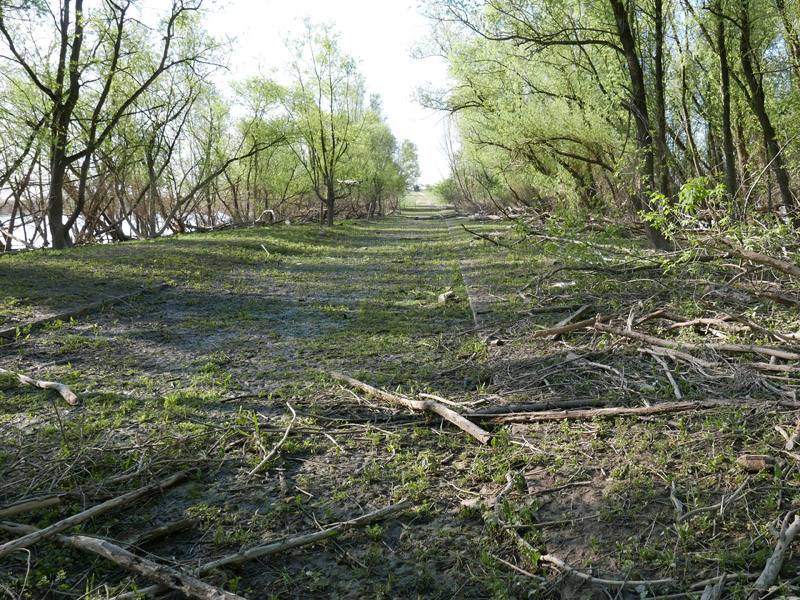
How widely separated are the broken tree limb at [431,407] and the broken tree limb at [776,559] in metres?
1.44

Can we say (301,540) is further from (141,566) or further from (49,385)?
(49,385)

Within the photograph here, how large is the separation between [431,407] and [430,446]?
14.2 inches

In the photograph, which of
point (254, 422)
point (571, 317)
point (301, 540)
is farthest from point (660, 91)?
point (301, 540)

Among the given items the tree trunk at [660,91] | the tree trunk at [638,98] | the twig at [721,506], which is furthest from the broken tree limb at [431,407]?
the tree trunk at [660,91]

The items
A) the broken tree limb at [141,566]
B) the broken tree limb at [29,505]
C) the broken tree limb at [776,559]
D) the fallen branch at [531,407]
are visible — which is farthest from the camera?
the fallen branch at [531,407]

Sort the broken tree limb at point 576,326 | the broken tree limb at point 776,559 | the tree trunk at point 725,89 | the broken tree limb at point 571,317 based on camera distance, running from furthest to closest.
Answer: the tree trunk at point 725,89
the broken tree limb at point 571,317
the broken tree limb at point 576,326
the broken tree limb at point 776,559

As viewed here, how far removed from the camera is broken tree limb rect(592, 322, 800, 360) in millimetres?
3381

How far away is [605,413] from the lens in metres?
3.20

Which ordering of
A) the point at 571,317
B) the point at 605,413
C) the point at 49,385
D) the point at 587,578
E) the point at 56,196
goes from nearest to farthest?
the point at 587,578, the point at 605,413, the point at 49,385, the point at 571,317, the point at 56,196

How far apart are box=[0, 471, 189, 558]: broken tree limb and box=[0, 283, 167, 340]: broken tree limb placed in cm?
356

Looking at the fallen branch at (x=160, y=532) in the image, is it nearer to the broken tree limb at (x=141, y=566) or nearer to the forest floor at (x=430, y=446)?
the forest floor at (x=430, y=446)

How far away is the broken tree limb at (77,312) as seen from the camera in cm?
526

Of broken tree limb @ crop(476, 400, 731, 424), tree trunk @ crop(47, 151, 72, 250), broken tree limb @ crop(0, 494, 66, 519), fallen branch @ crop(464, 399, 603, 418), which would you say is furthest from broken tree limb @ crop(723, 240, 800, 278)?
tree trunk @ crop(47, 151, 72, 250)

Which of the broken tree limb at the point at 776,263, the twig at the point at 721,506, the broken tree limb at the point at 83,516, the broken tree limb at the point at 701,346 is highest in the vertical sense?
the broken tree limb at the point at 776,263
